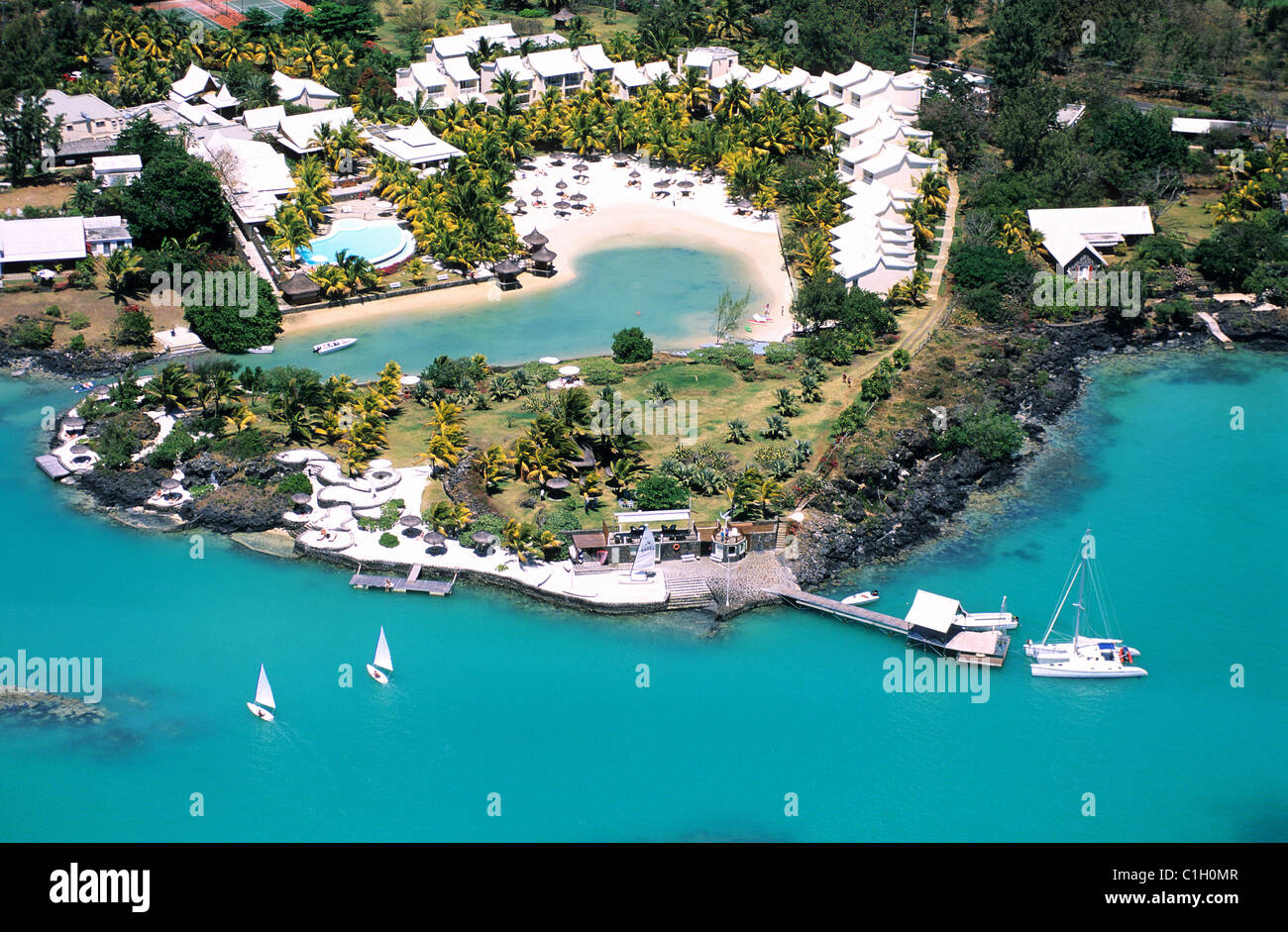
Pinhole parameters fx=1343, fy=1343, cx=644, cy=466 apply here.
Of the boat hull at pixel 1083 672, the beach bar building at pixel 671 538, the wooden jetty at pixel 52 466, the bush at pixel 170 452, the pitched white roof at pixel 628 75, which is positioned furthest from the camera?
the pitched white roof at pixel 628 75

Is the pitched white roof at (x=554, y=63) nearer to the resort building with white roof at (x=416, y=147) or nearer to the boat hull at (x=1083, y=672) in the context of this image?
the resort building with white roof at (x=416, y=147)

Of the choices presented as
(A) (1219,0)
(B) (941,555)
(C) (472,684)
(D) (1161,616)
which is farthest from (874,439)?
(A) (1219,0)

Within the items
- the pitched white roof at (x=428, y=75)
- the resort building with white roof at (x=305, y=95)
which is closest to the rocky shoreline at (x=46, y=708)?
the resort building with white roof at (x=305, y=95)

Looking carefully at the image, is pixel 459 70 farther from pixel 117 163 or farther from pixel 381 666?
pixel 381 666

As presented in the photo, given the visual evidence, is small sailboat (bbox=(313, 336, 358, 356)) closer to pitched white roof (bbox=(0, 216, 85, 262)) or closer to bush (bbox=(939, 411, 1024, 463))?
pitched white roof (bbox=(0, 216, 85, 262))

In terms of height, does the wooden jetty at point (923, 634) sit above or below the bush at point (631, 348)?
below

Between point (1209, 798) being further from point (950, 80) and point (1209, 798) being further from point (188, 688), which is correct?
point (950, 80)
